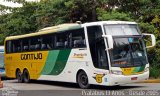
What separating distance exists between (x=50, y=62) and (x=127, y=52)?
17.9 feet

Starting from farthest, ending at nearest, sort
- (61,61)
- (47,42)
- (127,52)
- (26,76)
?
(26,76) < (47,42) < (61,61) < (127,52)

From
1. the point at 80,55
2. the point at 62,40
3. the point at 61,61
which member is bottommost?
the point at 61,61

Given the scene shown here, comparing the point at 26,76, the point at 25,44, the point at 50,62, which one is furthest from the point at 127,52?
the point at 26,76

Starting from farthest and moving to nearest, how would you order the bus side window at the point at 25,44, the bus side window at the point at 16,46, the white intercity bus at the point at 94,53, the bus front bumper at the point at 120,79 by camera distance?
the bus side window at the point at 16,46, the bus side window at the point at 25,44, the white intercity bus at the point at 94,53, the bus front bumper at the point at 120,79

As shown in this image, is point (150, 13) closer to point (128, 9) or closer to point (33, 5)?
point (128, 9)

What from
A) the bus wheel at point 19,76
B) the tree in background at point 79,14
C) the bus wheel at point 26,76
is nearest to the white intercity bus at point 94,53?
the bus wheel at point 26,76

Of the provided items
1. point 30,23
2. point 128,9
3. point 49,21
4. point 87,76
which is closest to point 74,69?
point 87,76

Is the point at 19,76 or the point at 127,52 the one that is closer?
the point at 127,52

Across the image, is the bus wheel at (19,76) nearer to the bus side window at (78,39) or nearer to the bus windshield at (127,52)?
the bus side window at (78,39)

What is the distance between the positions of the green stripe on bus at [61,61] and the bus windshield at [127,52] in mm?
3112

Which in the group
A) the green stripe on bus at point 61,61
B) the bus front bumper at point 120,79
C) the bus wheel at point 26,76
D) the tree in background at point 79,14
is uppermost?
the tree in background at point 79,14

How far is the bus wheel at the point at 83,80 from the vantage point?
60.5 ft

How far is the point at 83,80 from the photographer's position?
737 inches

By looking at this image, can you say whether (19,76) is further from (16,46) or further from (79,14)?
(79,14)
